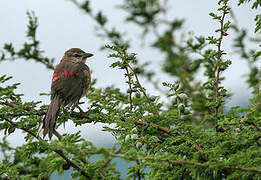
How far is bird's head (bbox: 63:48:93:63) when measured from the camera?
7.12 metres

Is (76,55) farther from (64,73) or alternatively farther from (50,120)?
(50,120)

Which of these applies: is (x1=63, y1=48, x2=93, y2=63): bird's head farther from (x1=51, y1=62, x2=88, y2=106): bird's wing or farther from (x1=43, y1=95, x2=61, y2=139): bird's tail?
(x1=43, y1=95, x2=61, y2=139): bird's tail

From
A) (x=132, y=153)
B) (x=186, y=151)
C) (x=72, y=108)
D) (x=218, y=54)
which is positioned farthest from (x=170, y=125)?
(x=72, y=108)

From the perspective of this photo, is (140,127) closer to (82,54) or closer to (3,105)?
(3,105)

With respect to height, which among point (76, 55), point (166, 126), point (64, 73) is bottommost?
point (166, 126)

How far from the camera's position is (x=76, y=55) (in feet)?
23.8

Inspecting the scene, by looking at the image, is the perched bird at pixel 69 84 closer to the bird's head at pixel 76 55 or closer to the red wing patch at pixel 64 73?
the red wing patch at pixel 64 73

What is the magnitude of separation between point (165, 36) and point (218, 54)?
46.2 inches

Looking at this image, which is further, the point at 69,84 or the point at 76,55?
the point at 76,55

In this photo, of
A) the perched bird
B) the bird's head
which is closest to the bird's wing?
the perched bird

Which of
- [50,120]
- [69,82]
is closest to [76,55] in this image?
[69,82]

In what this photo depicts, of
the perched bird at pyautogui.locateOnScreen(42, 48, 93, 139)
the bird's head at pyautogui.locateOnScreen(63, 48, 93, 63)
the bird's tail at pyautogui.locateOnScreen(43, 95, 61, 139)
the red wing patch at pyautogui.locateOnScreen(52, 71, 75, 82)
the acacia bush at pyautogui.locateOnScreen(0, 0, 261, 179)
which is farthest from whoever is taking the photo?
the bird's head at pyautogui.locateOnScreen(63, 48, 93, 63)

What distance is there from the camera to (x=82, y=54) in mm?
7211

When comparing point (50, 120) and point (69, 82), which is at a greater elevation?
point (69, 82)
